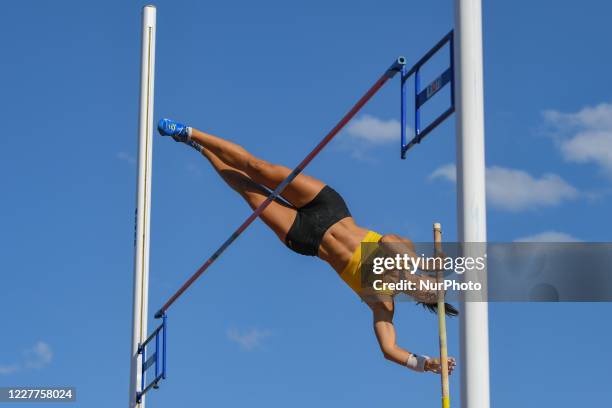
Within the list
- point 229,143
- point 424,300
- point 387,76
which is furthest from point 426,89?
point 229,143

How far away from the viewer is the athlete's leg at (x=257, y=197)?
29.8 feet

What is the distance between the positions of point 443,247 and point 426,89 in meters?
1.10

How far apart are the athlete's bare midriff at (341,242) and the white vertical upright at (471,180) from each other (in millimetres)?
3473

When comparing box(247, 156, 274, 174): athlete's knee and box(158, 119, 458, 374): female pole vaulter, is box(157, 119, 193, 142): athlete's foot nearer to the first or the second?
box(158, 119, 458, 374): female pole vaulter

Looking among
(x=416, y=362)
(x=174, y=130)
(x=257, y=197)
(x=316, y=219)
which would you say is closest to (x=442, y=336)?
(x=416, y=362)

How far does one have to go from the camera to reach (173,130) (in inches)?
374

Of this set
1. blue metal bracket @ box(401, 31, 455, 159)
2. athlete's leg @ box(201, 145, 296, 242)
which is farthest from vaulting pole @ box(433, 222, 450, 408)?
athlete's leg @ box(201, 145, 296, 242)

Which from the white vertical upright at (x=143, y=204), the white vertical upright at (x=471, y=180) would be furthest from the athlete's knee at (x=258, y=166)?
the white vertical upright at (x=471, y=180)

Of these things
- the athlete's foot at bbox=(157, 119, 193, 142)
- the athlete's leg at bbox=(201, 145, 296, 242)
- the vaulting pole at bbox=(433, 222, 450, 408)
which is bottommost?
the vaulting pole at bbox=(433, 222, 450, 408)

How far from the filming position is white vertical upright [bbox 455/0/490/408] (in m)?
5.14

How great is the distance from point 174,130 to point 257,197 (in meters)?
0.91

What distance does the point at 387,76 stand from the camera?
22.7ft

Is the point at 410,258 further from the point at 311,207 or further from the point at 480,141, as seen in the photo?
the point at 480,141

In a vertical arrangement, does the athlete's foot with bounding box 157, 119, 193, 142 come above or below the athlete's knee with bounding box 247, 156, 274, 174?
above
